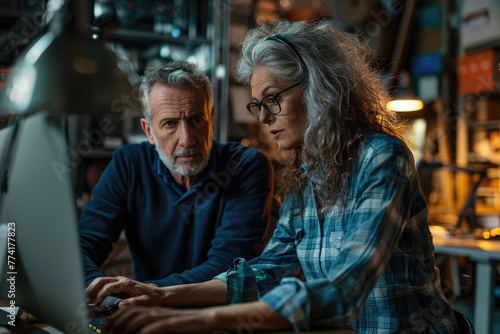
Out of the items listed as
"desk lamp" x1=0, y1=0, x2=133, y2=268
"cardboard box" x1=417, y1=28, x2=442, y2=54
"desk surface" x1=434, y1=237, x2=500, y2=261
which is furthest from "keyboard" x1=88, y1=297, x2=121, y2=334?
"cardboard box" x1=417, y1=28, x2=442, y2=54

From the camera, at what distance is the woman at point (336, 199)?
0.92 meters

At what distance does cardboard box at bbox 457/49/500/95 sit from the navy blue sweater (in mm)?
3264

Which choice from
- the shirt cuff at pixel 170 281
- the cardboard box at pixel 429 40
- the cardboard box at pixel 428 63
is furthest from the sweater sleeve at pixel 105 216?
the cardboard box at pixel 429 40

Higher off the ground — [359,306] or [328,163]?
[328,163]

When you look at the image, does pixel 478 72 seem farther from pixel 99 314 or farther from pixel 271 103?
pixel 99 314

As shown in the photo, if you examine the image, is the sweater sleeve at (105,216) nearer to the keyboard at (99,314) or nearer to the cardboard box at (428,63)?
the keyboard at (99,314)

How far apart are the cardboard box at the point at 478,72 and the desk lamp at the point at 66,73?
400 cm

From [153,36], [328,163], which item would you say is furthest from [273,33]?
[153,36]

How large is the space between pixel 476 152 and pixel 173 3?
3.17m

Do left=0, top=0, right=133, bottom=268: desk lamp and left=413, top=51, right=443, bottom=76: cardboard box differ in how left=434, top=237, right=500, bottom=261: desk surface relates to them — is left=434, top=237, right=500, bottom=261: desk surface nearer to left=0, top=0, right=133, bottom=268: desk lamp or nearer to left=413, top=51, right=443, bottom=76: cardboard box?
left=0, top=0, right=133, bottom=268: desk lamp

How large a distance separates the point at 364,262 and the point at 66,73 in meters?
0.60

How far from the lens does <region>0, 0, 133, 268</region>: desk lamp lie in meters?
0.74

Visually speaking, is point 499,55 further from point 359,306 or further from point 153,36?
point 359,306

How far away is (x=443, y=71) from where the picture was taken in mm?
4504
